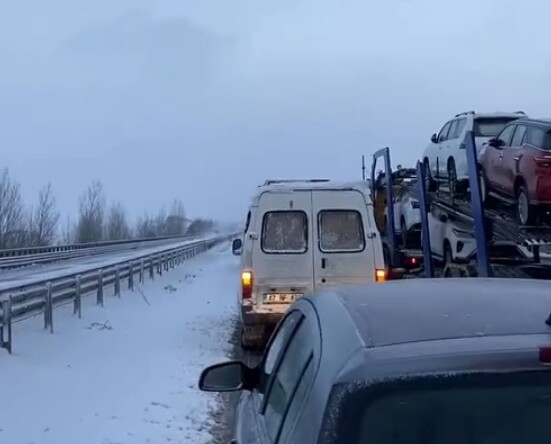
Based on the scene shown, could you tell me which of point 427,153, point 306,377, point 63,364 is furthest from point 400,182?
point 306,377

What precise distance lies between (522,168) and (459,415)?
37.0 ft

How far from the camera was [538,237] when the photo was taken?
12.4 metres

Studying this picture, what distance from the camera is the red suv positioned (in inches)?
502

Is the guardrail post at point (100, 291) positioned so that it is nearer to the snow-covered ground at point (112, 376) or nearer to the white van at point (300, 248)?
the snow-covered ground at point (112, 376)

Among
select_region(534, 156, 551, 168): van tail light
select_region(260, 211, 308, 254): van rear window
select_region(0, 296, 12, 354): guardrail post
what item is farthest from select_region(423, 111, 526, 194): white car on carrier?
select_region(0, 296, 12, 354): guardrail post

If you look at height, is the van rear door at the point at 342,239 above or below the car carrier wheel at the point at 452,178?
below

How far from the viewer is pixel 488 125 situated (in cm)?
1739

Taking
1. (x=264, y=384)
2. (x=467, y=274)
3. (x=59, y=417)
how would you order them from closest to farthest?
(x=264, y=384) → (x=59, y=417) → (x=467, y=274)

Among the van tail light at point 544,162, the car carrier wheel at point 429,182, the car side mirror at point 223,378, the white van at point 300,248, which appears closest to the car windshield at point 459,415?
the car side mirror at point 223,378

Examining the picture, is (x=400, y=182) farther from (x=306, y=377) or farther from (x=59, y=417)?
(x=306, y=377)

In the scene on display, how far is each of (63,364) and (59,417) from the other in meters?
2.89

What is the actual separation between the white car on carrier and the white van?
13.1 ft

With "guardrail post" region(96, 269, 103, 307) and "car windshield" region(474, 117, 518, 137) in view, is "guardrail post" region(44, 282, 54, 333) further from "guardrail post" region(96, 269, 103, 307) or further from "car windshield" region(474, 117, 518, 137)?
"car windshield" region(474, 117, 518, 137)

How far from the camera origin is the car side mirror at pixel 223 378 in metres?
4.66
